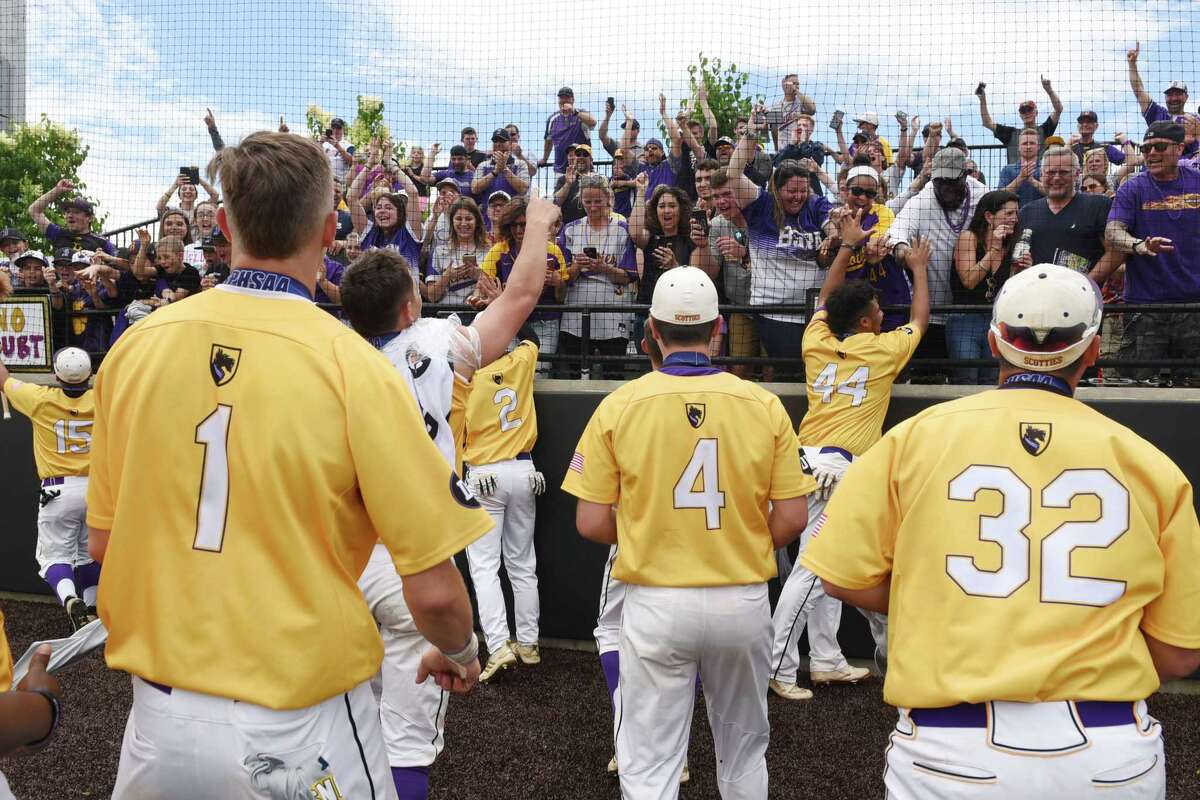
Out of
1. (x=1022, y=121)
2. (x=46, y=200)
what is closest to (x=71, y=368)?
(x=46, y=200)

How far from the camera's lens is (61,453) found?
7375 mm

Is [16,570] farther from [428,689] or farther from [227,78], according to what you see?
[428,689]

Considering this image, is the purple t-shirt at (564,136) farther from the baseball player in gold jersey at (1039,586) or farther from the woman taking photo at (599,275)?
the baseball player in gold jersey at (1039,586)

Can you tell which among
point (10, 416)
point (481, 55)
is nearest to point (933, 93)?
point (481, 55)

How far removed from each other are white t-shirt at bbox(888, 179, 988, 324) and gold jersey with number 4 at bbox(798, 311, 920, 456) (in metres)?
0.79

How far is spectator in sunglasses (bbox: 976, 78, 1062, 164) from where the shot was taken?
6133mm

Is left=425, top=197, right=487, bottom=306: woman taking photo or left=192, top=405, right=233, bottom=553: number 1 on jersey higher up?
left=425, top=197, right=487, bottom=306: woman taking photo

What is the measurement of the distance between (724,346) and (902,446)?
15.4 feet

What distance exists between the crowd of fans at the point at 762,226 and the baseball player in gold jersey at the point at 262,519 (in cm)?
311

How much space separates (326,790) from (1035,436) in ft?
5.81

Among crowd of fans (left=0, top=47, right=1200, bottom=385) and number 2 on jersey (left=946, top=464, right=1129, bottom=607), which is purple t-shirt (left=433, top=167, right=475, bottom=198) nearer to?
crowd of fans (left=0, top=47, right=1200, bottom=385)

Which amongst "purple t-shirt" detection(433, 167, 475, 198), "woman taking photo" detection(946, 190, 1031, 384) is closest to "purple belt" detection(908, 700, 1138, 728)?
"woman taking photo" detection(946, 190, 1031, 384)

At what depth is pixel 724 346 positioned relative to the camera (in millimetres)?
6965

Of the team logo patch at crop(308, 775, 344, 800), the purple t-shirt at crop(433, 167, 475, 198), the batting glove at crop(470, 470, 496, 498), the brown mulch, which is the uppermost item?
the purple t-shirt at crop(433, 167, 475, 198)
